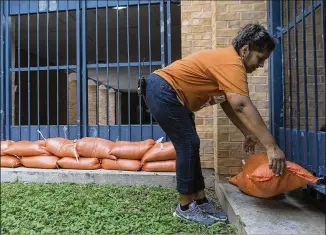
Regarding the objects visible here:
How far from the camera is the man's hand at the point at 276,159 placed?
192 centimetres

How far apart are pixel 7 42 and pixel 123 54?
17.5 ft

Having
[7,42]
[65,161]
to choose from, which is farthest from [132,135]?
[7,42]

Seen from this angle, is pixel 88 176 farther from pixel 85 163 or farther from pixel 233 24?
pixel 233 24

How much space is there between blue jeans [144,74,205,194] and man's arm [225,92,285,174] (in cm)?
45

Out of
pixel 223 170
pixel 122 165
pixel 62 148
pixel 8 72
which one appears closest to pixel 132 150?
pixel 122 165

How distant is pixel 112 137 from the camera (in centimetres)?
433

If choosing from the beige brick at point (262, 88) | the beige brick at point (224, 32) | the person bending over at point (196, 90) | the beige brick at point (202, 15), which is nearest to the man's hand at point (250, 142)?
the person bending over at point (196, 90)

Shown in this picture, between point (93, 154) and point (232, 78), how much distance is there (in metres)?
2.36

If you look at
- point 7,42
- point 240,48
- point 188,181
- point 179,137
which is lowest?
point 188,181

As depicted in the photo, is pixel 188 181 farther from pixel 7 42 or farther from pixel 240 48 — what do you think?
pixel 7 42

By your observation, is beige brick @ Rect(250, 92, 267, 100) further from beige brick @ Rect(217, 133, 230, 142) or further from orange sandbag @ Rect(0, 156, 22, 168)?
orange sandbag @ Rect(0, 156, 22, 168)

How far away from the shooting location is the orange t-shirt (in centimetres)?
202

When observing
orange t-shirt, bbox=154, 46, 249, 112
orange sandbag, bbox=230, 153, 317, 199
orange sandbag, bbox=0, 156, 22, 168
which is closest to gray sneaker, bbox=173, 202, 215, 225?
orange sandbag, bbox=230, 153, 317, 199

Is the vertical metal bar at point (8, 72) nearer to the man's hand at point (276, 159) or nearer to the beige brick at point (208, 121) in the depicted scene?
the beige brick at point (208, 121)
